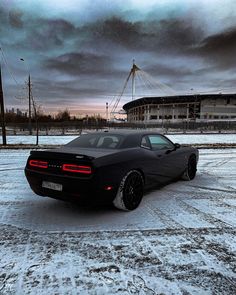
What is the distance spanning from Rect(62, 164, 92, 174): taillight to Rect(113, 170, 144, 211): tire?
646 mm

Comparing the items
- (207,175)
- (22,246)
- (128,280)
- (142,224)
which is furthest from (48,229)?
(207,175)

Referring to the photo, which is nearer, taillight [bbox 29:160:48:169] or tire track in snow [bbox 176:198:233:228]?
tire track in snow [bbox 176:198:233:228]

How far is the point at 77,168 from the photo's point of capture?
4.11m

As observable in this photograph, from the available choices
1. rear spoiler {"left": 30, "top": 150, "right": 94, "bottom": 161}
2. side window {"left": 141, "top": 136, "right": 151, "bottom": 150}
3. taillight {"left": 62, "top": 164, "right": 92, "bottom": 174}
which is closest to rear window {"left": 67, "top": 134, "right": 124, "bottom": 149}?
side window {"left": 141, "top": 136, "right": 151, "bottom": 150}

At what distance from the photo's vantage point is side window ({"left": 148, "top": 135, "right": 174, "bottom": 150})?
5642mm

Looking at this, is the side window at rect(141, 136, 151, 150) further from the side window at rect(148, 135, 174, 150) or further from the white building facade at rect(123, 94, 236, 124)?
the white building facade at rect(123, 94, 236, 124)

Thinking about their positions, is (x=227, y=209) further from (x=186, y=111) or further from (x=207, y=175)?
(x=186, y=111)

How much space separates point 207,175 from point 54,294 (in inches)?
239

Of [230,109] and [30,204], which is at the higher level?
[230,109]

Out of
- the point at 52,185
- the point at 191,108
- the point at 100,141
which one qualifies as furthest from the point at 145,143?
the point at 191,108

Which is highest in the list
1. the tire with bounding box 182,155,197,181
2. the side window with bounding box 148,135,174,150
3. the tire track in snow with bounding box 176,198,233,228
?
the side window with bounding box 148,135,174,150

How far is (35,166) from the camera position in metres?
4.60

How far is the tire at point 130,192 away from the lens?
439 cm

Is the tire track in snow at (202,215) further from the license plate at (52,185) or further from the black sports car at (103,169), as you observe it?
the license plate at (52,185)
